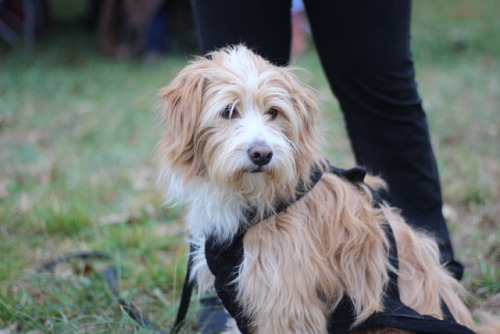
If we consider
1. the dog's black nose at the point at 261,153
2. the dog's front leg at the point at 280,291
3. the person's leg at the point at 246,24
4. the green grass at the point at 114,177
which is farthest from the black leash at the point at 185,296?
the person's leg at the point at 246,24

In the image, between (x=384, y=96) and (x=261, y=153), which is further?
(x=384, y=96)

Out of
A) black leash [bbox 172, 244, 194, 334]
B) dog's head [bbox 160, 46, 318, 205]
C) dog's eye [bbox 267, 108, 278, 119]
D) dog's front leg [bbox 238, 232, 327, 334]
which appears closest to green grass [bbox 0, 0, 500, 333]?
black leash [bbox 172, 244, 194, 334]

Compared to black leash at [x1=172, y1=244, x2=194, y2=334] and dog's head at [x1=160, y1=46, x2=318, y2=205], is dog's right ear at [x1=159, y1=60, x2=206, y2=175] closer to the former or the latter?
dog's head at [x1=160, y1=46, x2=318, y2=205]

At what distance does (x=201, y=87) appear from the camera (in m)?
1.91

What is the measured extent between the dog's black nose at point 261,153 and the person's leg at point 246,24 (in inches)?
26.7

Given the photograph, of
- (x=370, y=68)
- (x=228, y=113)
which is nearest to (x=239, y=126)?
(x=228, y=113)

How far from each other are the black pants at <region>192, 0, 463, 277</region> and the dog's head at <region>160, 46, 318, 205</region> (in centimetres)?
36

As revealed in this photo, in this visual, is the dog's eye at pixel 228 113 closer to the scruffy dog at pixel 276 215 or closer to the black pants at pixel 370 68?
the scruffy dog at pixel 276 215

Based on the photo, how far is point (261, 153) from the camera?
182 centimetres

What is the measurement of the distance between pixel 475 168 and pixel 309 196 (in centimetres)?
244

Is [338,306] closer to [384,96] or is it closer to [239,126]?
[239,126]

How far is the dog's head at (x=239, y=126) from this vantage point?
1.85 metres

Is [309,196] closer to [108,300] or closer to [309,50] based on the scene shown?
[108,300]

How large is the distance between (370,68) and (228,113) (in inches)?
30.3
